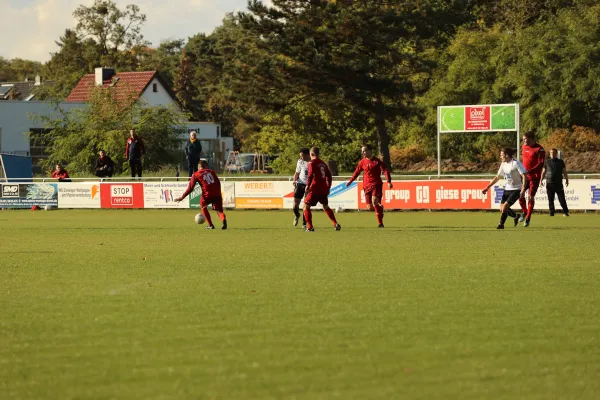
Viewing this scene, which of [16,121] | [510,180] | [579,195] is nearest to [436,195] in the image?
[579,195]

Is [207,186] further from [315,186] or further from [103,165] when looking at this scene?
[103,165]

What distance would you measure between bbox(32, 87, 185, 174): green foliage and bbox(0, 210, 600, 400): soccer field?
33.8m

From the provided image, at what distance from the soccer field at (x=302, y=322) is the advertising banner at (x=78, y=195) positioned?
73.0 ft

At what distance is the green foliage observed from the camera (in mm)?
50328

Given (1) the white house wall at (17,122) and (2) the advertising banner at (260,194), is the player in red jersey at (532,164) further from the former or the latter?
(1) the white house wall at (17,122)

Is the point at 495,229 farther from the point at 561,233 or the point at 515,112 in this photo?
the point at 515,112

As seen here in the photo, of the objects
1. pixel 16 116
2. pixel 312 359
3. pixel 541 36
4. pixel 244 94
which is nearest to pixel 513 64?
pixel 541 36

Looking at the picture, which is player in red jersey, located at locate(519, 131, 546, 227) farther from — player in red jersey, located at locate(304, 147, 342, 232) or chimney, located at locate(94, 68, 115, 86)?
chimney, located at locate(94, 68, 115, 86)

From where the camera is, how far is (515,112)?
3684 centimetres

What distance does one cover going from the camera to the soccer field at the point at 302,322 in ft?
20.7

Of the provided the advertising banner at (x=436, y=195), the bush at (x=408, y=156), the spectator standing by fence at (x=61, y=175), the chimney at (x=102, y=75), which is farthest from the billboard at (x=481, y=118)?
the chimney at (x=102, y=75)

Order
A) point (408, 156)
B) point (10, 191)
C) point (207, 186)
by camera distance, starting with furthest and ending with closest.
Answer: point (408, 156) → point (10, 191) → point (207, 186)

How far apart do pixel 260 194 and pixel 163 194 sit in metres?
3.75

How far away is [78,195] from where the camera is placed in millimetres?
39094
